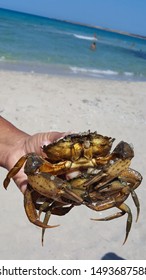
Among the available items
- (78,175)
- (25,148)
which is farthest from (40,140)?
(78,175)

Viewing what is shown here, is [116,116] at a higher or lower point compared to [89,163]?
lower

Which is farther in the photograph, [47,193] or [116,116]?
[116,116]

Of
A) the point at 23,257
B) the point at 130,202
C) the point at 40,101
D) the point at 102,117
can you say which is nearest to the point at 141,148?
the point at 102,117

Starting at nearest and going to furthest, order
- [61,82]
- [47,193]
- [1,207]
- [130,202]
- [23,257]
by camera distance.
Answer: [47,193], [23,257], [1,207], [130,202], [61,82]

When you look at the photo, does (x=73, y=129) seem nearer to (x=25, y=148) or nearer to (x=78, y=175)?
(x=25, y=148)

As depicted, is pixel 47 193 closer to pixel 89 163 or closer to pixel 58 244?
pixel 89 163

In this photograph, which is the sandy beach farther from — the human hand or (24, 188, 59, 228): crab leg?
(24, 188, 59, 228): crab leg

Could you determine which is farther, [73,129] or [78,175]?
[73,129]
